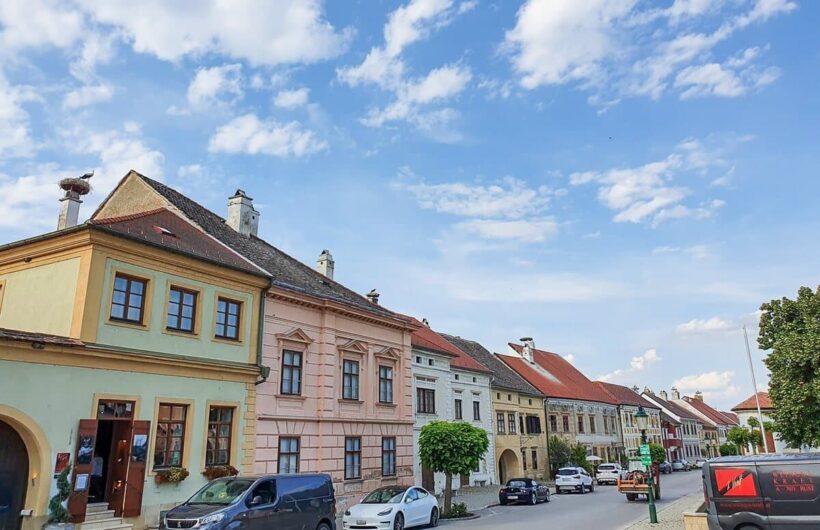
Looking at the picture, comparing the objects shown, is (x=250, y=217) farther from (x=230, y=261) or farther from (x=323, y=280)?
(x=230, y=261)

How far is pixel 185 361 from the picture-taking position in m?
17.9

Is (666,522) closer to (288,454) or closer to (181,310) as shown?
(288,454)

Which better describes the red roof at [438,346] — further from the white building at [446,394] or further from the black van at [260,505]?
the black van at [260,505]

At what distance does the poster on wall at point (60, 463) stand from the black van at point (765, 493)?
15.4m

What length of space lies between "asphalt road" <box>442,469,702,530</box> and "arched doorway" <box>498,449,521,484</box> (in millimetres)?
10086

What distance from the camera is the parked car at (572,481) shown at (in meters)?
35.9

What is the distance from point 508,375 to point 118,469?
33173mm

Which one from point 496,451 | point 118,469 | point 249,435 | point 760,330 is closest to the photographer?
point 118,469

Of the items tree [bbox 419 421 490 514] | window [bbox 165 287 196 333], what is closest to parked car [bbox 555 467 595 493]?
tree [bbox 419 421 490 514]

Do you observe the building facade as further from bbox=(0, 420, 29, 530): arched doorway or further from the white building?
the white building

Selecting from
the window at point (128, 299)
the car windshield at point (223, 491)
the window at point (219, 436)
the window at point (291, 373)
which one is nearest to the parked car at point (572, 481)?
the window at point (291, 373)

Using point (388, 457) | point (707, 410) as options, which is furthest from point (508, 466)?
point (707, 410)

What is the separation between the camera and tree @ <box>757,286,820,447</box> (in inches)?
749

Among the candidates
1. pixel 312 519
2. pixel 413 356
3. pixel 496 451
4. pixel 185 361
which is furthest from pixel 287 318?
pixel 496 451
